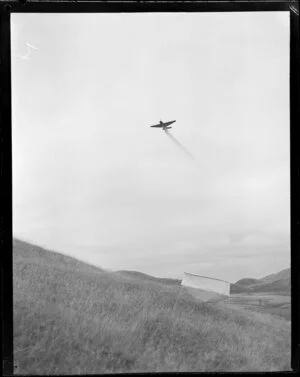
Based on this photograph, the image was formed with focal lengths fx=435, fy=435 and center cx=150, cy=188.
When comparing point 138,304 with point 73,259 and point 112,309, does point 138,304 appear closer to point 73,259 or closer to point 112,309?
point 112,309

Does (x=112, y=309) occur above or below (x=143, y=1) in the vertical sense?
below

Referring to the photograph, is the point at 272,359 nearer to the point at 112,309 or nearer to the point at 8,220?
the point at 112,309

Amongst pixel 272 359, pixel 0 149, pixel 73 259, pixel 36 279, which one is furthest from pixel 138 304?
pixel 0 149

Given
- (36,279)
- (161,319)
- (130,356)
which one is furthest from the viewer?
(36,279)

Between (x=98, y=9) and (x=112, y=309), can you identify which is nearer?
(x=98, y=9)

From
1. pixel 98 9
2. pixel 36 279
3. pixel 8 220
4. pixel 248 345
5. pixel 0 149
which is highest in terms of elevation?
pixel 98 9

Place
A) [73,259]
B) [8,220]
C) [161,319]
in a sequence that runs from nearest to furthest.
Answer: [8,220]
[161,319]
[73,259]
